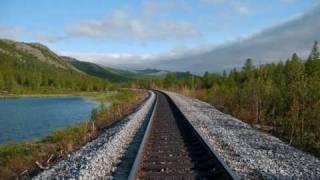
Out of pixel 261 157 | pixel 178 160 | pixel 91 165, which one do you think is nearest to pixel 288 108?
pixel 261 157

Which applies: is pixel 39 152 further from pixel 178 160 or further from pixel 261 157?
pixel 261 157

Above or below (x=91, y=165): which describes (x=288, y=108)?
above

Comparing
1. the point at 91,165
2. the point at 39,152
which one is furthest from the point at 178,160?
the point at 39,152

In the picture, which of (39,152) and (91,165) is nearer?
(91,165)

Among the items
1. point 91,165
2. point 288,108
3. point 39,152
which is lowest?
point 39,152

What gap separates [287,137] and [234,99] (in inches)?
523

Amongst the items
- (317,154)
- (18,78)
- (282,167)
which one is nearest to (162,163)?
(282,167)

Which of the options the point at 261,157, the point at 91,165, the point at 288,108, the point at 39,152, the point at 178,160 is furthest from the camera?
the point at 288,108

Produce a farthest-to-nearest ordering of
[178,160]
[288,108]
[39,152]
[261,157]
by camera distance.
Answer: [288,108] → [39,152] → [261,157] → [178,160]

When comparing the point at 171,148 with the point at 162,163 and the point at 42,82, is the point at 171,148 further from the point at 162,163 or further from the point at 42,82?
the point at 42,82

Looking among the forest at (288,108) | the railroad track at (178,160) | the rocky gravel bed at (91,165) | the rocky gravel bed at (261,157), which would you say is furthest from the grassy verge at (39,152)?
the forest at (288,108)

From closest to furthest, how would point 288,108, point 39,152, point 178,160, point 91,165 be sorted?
point 91,165, point 178,160, point 39,152, point 288,108

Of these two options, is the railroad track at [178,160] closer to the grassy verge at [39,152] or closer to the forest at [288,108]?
the grassy verge at [39,152]

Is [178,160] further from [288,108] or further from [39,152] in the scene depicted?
[288,108]
